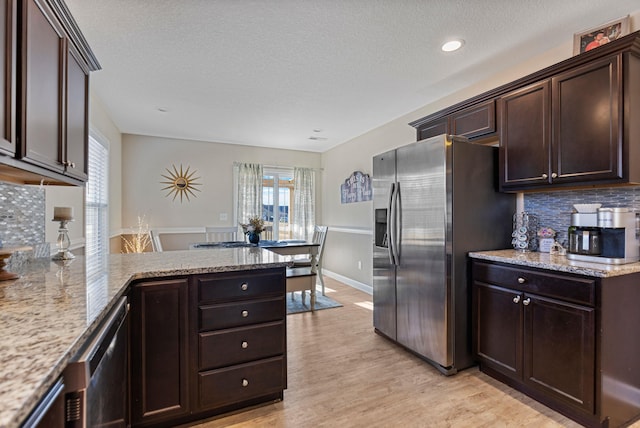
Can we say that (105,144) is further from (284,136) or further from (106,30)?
(284,136)

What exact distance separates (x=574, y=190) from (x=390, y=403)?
6.69 ft

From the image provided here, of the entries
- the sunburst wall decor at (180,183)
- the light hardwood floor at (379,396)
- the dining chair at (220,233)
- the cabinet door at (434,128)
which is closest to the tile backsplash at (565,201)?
the cabinet door at (434,128)

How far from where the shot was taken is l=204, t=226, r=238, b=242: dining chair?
487 centimetres

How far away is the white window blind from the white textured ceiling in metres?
0.61

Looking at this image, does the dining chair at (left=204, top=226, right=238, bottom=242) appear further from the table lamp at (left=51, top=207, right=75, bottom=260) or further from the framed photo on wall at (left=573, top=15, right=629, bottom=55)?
the framed photo on wall at (left=573, top=15, right=629, bottom=55)

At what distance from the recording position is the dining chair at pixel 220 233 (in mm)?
4867

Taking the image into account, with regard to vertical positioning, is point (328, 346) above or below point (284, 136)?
below

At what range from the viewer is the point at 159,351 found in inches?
67.9

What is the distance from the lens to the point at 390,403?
2094 mm

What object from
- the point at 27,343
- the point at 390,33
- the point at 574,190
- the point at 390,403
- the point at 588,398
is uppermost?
the point at 390,33

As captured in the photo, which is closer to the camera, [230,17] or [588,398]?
[588,398]

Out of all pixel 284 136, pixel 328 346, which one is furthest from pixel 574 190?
pixel 284 136

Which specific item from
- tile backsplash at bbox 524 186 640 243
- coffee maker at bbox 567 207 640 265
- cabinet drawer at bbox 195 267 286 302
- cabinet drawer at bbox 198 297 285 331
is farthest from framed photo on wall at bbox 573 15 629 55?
cabinet drawer at bbox 198 297 285 331

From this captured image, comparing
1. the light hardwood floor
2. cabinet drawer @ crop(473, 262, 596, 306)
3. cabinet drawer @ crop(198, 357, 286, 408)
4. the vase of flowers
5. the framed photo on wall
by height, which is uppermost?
the framed photo on wall
